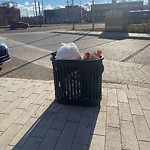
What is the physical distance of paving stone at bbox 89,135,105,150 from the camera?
271 cm

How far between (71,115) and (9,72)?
3711 millimetres

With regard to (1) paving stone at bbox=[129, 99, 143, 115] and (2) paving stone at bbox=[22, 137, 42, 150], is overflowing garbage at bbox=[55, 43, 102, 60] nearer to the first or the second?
(1) paving stone at bbox=[129, 99, 143, 115]

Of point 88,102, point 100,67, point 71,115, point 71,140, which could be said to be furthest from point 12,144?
point 100,67

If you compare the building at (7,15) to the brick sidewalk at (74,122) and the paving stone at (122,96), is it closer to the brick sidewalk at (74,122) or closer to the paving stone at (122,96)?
the brick sidewalk at (74,122)

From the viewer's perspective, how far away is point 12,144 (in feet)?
9.28

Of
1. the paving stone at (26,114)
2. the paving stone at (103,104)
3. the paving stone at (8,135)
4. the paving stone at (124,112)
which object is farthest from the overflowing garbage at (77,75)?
the paving stone at (8,135)

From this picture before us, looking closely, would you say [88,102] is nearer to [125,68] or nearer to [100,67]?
[100,67]

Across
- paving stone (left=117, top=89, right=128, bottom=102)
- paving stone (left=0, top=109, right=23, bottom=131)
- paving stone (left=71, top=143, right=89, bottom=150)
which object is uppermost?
paving stone (left=117, top=89, right=128, bottom=102)

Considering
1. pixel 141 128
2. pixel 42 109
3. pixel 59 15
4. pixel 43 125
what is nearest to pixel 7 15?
pixel 59 15

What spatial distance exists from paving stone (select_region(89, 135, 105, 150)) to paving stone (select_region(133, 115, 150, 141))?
0.54 metres

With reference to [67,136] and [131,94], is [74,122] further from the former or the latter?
[131,94]

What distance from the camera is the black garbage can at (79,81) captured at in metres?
3.54

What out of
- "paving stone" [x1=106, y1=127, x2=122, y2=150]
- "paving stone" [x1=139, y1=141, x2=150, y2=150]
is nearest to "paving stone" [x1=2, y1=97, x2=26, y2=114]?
"paving stone" [x1=106, y1=127, x2=122, y2=150]

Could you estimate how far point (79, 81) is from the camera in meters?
3.65
